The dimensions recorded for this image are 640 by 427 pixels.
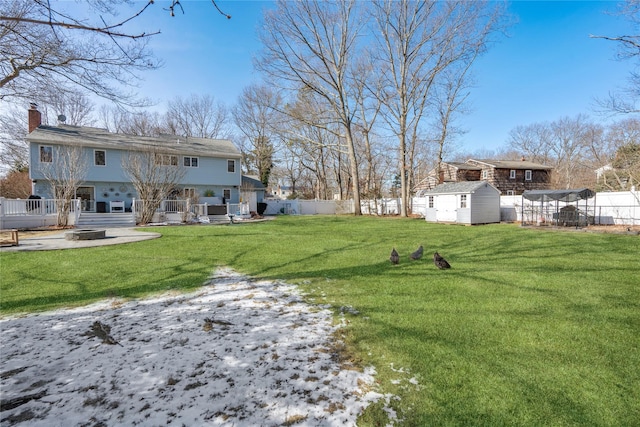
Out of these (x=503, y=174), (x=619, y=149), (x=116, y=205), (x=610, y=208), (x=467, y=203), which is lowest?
(x=610, y=208)

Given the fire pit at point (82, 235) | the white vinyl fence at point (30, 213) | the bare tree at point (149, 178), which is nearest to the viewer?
the fire pit at point (82, 235)

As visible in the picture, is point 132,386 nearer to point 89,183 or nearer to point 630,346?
point 630,346

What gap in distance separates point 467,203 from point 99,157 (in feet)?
77.6

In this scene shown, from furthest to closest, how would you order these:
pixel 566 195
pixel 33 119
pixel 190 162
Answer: pixel 190 162, pixel 33 119, pixel 566 195

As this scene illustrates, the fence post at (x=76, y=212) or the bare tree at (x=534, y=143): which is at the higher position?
the bare tree at (x=534, y=143)

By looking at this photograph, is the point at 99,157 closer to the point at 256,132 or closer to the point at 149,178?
the point at 149,178

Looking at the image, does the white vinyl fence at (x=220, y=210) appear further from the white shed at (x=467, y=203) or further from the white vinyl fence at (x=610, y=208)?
the white shed at (x=467, y=203)

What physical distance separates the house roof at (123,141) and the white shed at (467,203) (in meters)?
15.5

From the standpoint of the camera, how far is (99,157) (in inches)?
785

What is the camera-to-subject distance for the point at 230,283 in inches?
211

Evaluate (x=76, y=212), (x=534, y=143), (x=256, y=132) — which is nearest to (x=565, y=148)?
(x=534, y=143)

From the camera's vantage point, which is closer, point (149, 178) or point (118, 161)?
point (149, 178)

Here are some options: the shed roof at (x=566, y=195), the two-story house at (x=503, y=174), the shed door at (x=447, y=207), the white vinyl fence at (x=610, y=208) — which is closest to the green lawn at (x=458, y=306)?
the shed roof at (x=566, y=195)

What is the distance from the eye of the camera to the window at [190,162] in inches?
Answer: 873
